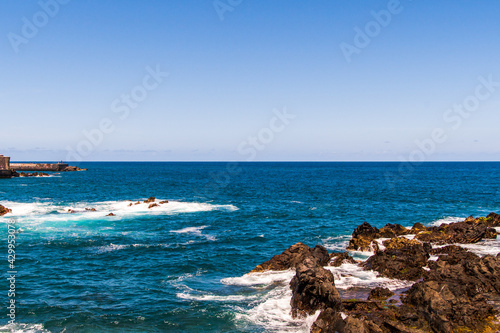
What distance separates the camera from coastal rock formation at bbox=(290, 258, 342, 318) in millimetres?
23250

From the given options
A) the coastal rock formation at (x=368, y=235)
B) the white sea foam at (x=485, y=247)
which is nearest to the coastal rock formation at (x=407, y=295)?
the white sea foam at (x=485, y=247)

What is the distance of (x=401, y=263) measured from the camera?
31.0m

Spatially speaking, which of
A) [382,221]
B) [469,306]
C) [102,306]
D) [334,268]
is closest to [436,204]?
[382,221]

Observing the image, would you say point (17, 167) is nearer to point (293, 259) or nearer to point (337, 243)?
point (337, 243)

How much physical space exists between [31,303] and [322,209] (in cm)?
5323

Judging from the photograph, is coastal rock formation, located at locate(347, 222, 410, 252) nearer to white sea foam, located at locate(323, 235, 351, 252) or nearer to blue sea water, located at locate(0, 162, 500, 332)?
white sea foam, located at locate(323, 235, 351, 252)

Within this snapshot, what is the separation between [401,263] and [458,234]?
15942mm

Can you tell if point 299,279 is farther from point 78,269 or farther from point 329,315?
point 78,269

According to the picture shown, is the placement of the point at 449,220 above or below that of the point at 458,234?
below

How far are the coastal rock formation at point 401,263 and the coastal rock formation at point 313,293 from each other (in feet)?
25.7

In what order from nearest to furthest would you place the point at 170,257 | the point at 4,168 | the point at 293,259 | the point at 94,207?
the point at 293,259 → the point at 170,257 → the point at 94,207 → the point at 4,168

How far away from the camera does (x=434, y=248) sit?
125 feet

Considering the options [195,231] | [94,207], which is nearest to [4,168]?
[94,207]

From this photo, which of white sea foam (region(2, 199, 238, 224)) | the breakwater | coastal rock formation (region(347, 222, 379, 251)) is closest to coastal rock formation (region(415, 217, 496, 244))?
coastal rock formation (region(347, 222, 379, 251))
